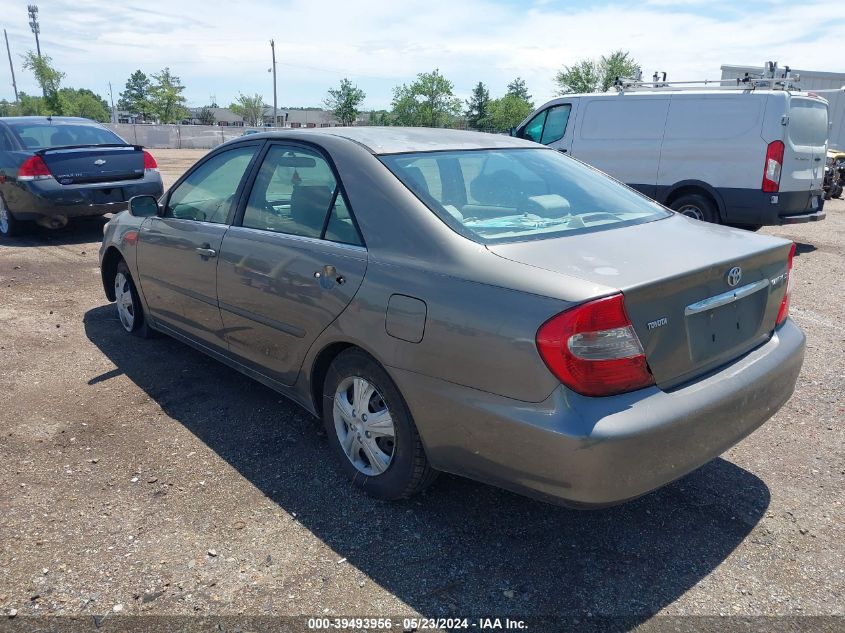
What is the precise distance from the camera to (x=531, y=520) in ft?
9.68

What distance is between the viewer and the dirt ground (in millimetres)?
2465

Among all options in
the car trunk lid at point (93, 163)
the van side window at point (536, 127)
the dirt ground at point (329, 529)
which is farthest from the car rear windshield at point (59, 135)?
the van side window at point (536, 127)

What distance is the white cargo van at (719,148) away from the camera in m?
8.73

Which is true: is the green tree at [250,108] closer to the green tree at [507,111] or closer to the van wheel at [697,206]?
the green tree at [507,111]

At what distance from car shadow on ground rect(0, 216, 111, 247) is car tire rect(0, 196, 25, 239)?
0.10 meters

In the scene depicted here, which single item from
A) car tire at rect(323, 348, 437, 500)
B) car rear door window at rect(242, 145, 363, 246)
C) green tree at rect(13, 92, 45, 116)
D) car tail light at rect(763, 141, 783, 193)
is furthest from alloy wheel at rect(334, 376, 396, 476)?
green tree at rect(13, 92, 45, 116)

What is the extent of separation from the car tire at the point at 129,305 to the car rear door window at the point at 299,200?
1837 mm

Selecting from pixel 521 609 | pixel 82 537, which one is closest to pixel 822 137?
pixel 521 609

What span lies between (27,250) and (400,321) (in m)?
7.57

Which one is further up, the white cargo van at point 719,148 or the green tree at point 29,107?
the green tree at point 29,107

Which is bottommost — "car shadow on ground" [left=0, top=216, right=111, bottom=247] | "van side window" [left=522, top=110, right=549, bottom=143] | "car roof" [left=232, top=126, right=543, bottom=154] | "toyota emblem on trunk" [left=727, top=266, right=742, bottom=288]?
"car shadow on ground" [left=0, top=216, right=111, bottom=247]

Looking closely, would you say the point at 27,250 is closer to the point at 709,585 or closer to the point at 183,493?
the point at 183,493

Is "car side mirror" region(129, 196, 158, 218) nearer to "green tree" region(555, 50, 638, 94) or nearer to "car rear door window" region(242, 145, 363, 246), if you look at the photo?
"car rear door window" region(242, 145, 363, 246)

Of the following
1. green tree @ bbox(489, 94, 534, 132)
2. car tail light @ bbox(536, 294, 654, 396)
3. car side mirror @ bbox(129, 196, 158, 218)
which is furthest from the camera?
green tree @ bbox(489, 94, 534, 132)
